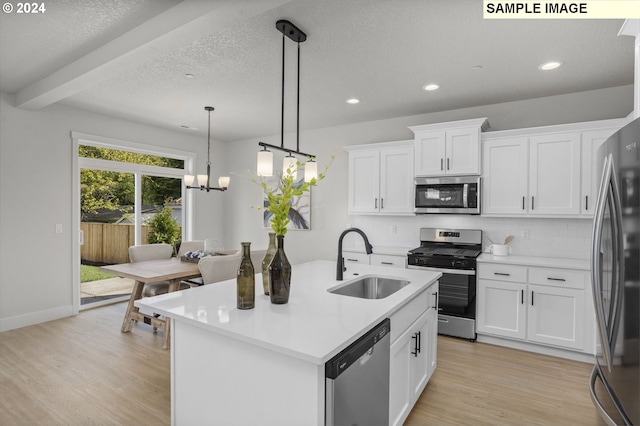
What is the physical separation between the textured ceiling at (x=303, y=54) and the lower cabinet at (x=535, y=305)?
1.89 m

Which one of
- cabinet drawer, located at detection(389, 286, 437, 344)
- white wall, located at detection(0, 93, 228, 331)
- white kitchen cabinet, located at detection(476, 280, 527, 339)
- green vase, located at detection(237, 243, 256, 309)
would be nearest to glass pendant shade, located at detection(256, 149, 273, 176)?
green vase, located at detection(237, 243, 256, 309)

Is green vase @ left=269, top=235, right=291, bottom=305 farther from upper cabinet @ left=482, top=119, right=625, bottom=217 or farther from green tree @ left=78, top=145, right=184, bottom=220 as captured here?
green tree @ left=78, top=145, right=184, bottom=220

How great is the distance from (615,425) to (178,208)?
5.89 metres

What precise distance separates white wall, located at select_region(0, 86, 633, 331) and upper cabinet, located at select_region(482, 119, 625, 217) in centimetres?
36

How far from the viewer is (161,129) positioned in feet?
18.0

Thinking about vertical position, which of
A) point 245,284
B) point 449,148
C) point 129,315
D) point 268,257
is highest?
point 449,148

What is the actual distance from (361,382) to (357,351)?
0.16 metres

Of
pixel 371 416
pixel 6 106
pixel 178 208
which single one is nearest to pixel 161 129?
pixel 178 208

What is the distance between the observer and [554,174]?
3500mm

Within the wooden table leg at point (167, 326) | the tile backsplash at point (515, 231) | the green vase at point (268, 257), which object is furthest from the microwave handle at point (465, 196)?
the wooden table leg at point (167, 326)

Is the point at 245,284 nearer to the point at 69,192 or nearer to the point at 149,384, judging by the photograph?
the point at 149,384

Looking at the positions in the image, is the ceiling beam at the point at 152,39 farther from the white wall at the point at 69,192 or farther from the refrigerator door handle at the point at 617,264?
the refrigerator door handle at the point at 617,264

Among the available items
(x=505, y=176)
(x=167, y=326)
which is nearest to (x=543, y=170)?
(x=505, y=176)

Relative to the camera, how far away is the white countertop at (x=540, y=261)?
3260mm
